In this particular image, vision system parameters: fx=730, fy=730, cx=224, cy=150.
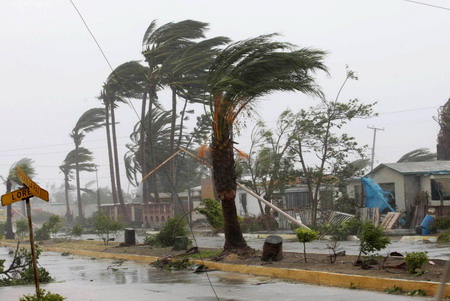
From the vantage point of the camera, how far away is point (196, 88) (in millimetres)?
47031

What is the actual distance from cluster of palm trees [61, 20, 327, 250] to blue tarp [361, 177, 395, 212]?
777cm

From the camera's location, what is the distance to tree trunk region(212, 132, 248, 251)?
1873 centimetres

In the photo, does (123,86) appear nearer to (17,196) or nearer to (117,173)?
(117,173)

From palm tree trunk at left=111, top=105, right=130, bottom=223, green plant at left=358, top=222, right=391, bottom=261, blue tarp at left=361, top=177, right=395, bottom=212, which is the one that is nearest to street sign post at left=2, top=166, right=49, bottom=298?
green plant at left=358, top=222, right=391, bottom=261

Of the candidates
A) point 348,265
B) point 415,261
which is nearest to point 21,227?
point 348,265

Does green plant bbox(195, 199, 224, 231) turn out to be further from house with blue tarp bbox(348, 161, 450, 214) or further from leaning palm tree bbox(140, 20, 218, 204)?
leaning palm tree bbox(140, 20, 218, 204)

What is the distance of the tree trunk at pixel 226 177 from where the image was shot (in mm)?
18734

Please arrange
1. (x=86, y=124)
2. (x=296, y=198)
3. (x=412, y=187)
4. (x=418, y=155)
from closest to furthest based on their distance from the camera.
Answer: (x=412, y=187) < (x=296, y=198) < (x=418, y=155) < (x=86, y=124)

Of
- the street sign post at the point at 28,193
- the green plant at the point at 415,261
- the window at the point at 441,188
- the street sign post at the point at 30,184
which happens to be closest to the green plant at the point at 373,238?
the green plant at the point at 415,261

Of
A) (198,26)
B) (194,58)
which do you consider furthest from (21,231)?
(198,26)

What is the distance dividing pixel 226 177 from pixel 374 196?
14.3 meters

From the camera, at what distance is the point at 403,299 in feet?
35.4

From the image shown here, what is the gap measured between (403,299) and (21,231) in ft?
115

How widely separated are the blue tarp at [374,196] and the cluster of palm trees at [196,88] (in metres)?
7.77
